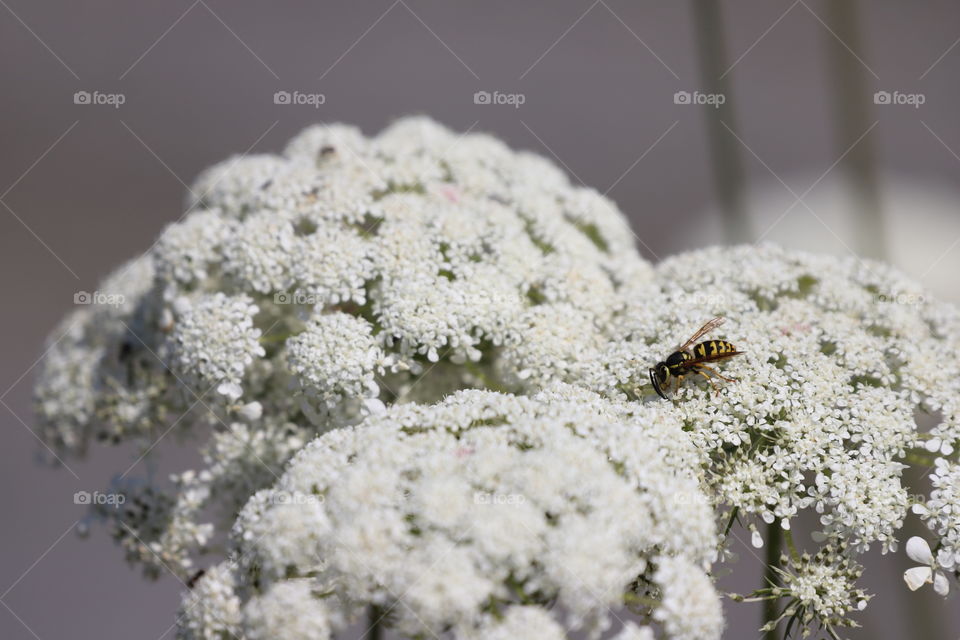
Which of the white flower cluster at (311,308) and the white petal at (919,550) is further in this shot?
the white flower cluster at (311,308)

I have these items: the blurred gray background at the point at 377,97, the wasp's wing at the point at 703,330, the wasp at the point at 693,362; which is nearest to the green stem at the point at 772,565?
the wasp at the point at 693,362

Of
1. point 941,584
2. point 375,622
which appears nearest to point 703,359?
point 941,584

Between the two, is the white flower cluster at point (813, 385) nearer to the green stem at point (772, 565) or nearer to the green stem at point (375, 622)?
the green stem at point (772, 565)

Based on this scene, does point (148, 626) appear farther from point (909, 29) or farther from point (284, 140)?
A: point (909, 29)

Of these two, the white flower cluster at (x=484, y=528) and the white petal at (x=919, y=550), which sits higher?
the white petal at (x=919, y=550)

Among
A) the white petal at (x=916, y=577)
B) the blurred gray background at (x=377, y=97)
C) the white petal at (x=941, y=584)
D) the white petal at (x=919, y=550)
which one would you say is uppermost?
the blurred gray background at (x=377, y=97)

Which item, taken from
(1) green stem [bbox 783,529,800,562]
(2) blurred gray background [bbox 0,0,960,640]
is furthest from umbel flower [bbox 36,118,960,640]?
(2) blurred gray background [bbox 0,0,960,640]

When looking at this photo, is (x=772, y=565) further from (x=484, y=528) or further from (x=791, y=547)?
(x=484, y=528)

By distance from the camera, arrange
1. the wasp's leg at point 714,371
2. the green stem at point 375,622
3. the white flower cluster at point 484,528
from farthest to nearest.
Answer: the wasp's leg at point 714,371 → the green stem at point 375,622 → the white flower cluster at point 484,528
